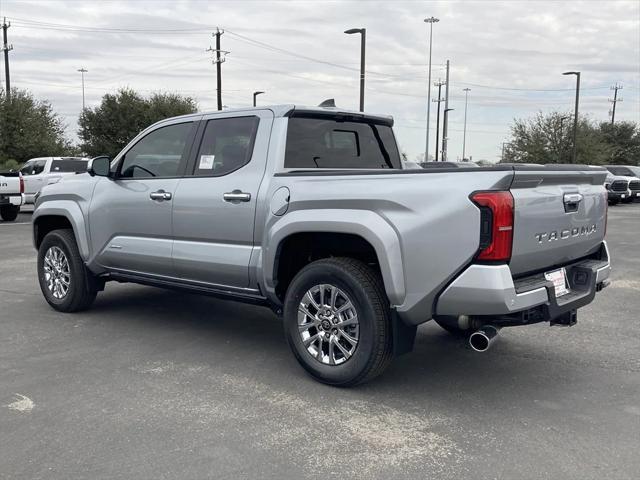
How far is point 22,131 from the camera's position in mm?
38375

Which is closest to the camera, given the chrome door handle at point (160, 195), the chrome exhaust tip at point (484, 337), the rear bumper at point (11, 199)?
the chrome exhaust tip at point (484, 337)

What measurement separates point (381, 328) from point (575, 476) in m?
1.37

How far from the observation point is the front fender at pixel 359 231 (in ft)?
12.4

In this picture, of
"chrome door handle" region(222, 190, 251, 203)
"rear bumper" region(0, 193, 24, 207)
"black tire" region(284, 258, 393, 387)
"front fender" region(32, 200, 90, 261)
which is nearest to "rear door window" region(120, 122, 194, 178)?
"front fender" region(32, 200, 90, 261)

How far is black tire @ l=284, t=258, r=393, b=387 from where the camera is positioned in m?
3.93

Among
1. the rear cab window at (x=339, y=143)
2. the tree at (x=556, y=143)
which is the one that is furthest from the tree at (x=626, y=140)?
the rear cab window at (x=339, y=143)

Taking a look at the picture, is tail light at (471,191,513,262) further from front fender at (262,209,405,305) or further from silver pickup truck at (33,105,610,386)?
front fender at (262,209,405,305)

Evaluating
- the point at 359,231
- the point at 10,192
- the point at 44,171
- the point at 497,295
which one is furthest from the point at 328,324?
the point at 44,171

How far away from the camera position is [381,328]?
12.9 feet

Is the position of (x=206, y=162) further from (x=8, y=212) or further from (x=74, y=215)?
(x=8, y=212)

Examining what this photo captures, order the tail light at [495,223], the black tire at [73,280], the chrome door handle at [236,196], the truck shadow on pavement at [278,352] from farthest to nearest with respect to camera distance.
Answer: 1. the black tire at [73,280]
2. the chrome door handle at [236,196]
3. the truck shadow on pavement at [278,352]
4. the tail light at [495,223]

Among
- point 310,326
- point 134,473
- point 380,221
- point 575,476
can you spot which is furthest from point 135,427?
point 575,476

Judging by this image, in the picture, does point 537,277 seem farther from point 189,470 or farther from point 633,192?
point 633,192

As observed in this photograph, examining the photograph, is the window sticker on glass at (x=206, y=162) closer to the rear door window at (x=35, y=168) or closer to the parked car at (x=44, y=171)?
the parked car at (x=44, y=171)
